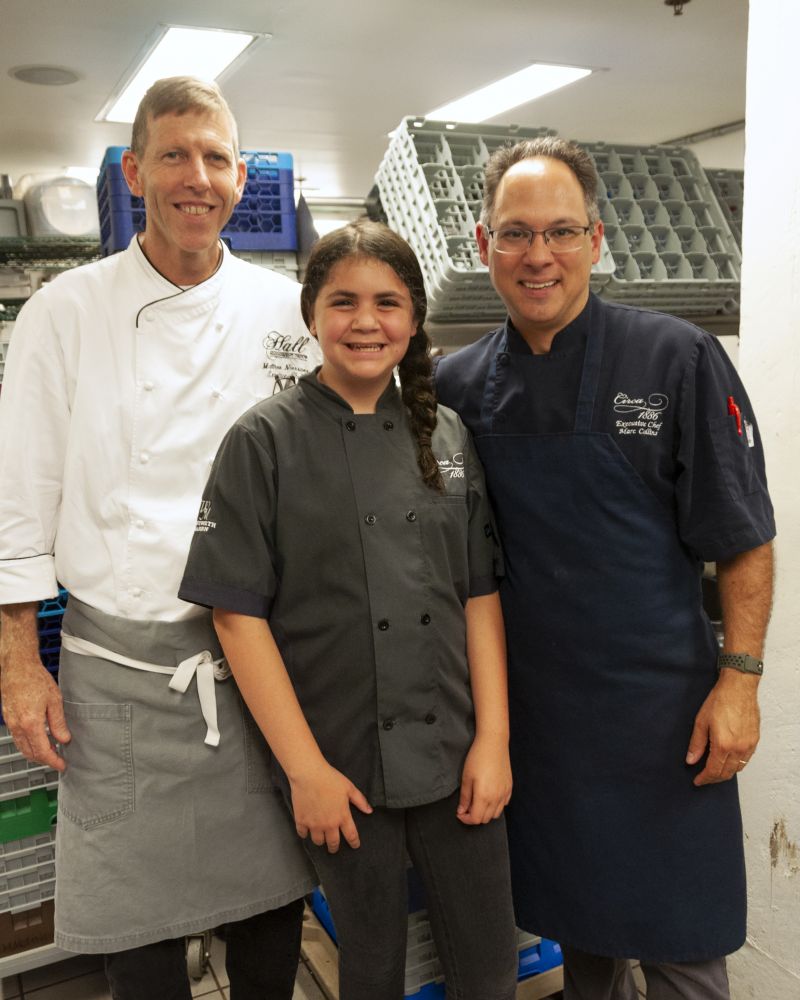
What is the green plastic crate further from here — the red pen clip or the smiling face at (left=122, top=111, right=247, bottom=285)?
the red pen clip

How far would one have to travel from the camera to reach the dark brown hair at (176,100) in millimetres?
1526

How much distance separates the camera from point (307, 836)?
1493mm

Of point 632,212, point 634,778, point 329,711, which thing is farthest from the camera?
point 632,212

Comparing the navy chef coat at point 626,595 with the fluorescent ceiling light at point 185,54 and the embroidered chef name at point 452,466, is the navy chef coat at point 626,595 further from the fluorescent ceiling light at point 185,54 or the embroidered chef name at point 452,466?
the fluorescent ceiling light at point 185,54

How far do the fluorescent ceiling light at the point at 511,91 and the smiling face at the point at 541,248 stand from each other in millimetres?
3788

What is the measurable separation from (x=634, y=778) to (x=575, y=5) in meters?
3.89

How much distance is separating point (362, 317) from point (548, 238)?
1.20 ft

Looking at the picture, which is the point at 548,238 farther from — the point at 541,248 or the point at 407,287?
the point at 407,287

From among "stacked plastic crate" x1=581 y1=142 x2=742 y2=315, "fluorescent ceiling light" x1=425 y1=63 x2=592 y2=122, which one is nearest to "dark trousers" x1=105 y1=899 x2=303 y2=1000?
"stacked plastic crate" x1=581 y1=142 x2=742 y2=315

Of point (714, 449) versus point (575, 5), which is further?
point (575, 5)

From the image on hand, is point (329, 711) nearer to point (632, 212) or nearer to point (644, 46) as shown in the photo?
point (632, 212)

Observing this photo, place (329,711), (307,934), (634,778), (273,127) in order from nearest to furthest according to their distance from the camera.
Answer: (329,711), (634,778), (307,934), (273,127)

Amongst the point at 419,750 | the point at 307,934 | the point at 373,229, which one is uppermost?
the point at 373,229

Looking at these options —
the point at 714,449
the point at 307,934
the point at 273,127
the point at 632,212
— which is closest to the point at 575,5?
the point at 632,212
